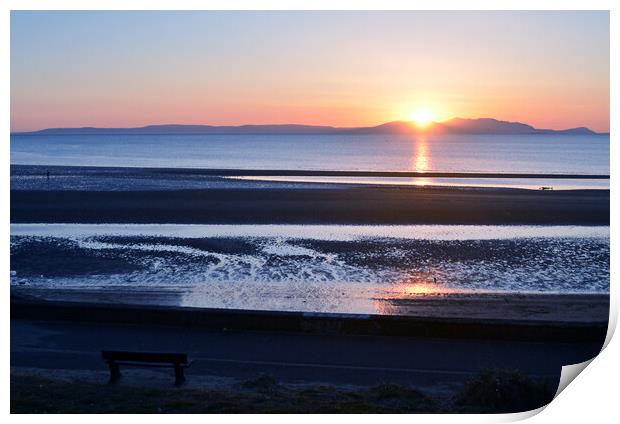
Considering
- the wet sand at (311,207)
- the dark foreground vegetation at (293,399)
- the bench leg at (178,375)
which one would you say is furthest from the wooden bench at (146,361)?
the wet sand at (311,207)

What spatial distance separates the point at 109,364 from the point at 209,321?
2652mm

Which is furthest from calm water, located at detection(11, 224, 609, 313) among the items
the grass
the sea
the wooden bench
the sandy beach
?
the grass

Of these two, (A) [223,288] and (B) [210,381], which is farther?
(A) [223,288]

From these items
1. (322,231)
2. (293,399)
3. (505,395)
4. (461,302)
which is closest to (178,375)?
(293,399)

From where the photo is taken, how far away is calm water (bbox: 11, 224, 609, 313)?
17000mm

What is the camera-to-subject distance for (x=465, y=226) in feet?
86.7

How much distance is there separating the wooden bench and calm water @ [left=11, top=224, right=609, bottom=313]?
4.67m

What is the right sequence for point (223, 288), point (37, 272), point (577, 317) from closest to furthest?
point (577, 317), point (223, 288), point (37, 272)

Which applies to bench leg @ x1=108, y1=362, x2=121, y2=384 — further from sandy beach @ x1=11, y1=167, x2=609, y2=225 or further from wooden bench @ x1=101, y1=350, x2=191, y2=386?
sandy beach @ x1=11, y1=167, x2=609, y2=225

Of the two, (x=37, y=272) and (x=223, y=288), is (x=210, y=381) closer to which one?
(x=223, y=288)

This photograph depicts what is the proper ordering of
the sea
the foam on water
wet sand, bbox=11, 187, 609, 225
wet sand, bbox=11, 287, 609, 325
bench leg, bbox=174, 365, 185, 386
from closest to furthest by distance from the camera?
bench leg, bbox=174, 365, 185, 386, wet sand, bbox=11, 287, 609, 325, the sea, the foam on water, wet sand, bbox=11, 187, 609, 225

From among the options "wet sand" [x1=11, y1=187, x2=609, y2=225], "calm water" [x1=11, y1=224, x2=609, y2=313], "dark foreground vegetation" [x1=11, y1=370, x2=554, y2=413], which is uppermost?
"wet sand" [x1=11, y1=187, x2=609, y2=225]

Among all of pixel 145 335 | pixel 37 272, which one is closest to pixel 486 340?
pixel 145 335
